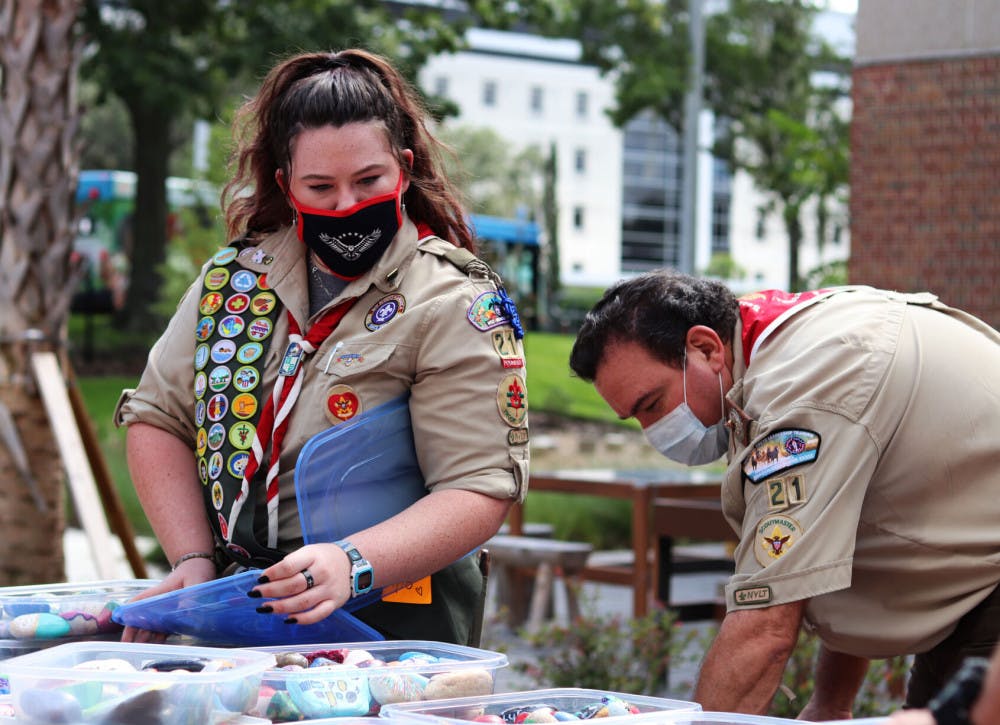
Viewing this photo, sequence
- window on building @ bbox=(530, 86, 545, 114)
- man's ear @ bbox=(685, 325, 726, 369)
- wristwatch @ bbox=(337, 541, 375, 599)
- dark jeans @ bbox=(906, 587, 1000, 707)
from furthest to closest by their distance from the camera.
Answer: window on building @ bbox=(530, 86, 545, 114)
man's ear @ bbox=(685, 325, 726, 369)
dark jeans @ bbox=(906, 587, 1000, 707)
wristwatch @ bbox=(337, 541, 375, 599)

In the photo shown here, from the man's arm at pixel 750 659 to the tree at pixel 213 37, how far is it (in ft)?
44.8

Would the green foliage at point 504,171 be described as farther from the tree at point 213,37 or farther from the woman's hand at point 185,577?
the woman's hand at point 185,577

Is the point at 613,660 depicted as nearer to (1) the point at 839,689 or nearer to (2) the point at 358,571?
(1) the point at 839,689

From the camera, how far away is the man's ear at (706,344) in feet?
8.87

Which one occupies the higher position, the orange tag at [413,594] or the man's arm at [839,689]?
the orange tag at [413,594]

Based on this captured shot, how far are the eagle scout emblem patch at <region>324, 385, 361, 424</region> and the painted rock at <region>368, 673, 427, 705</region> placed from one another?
56 centimetres

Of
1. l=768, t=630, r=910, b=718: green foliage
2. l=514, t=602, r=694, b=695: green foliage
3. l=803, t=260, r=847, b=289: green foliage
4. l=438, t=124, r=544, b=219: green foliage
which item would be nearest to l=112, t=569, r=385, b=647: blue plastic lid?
l=768, t=630, r=910, b=718: green foliage

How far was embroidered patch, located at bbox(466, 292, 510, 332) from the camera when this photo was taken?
2.48m

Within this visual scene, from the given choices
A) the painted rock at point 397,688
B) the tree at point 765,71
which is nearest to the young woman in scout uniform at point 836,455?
the painted rock at point 397,688

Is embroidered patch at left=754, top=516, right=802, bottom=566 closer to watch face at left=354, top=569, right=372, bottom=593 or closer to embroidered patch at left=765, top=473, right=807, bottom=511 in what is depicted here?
embroidered patch at left=765, top=473, right=807, bottom=511

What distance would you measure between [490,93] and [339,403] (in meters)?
57.5

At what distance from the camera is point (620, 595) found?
10.6m

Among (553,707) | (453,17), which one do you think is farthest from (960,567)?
(453,17)

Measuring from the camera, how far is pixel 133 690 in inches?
71.3
